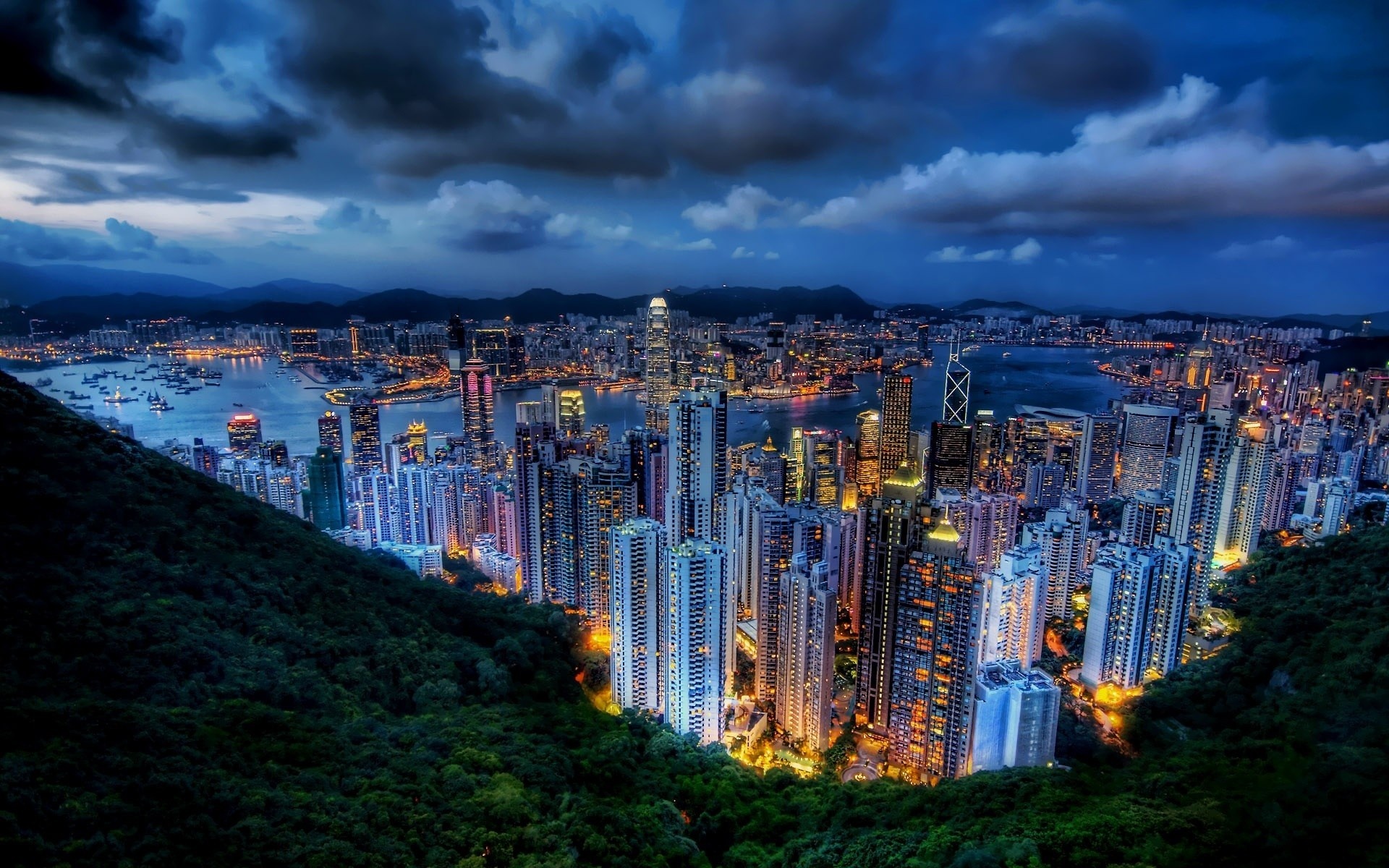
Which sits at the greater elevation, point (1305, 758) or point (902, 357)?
point (902, 357)

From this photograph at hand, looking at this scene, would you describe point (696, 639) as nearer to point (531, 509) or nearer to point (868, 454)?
point (531, 509)

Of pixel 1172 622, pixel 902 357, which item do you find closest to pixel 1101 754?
pixel 1172 622

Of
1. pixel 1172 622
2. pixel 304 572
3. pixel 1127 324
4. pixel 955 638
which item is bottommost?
pixel 1172 622

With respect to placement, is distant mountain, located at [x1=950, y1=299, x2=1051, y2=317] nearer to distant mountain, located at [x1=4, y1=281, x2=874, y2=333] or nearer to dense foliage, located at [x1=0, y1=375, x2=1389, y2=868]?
distant mountain, located at [x1=4, y1=281, x2=874, y2=333]

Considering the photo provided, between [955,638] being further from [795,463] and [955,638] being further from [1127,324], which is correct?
[1127,324]

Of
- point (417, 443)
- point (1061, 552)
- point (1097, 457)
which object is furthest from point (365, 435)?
point (1097, 457)

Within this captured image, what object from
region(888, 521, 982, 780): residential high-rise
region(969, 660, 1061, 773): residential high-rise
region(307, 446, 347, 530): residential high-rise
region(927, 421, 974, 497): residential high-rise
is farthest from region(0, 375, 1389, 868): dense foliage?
region(927, 421, 974, 497): residential high-rise

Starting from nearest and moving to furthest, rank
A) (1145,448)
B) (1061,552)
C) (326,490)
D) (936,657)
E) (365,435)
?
(936,657) < (1061,552) < (326,490) < (1145,448) < (365,435)
